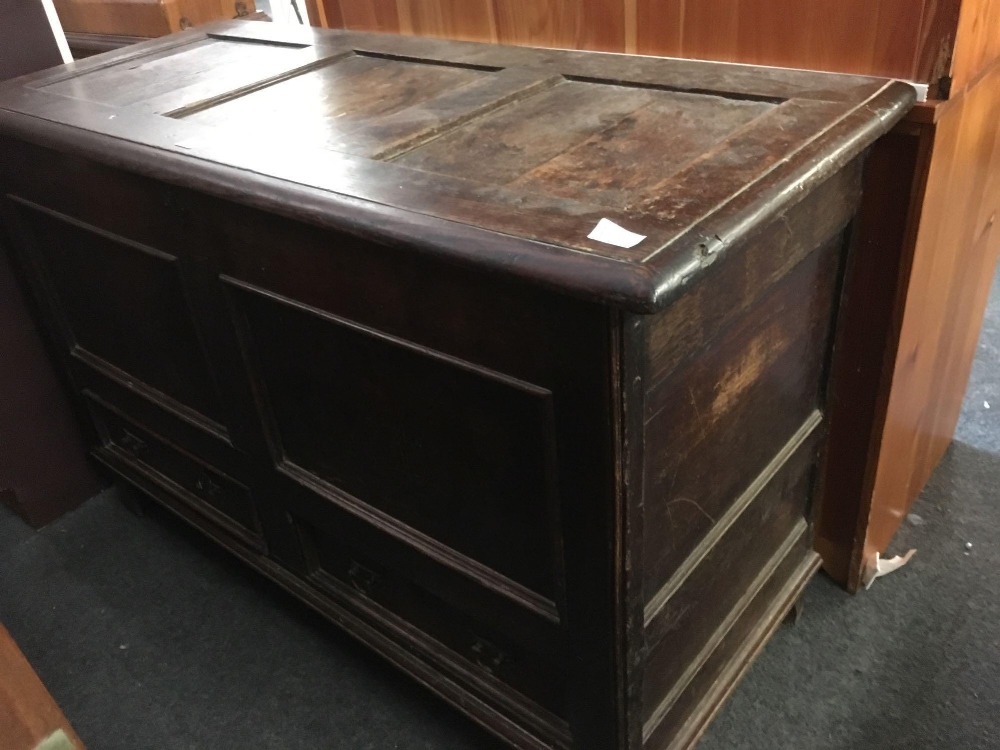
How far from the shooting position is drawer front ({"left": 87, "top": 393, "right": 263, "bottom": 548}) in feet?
4.31

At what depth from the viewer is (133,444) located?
1.51 meters

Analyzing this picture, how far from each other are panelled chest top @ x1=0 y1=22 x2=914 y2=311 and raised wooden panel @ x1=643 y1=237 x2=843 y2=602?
156 mm

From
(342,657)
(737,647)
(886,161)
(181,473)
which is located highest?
(886,161)

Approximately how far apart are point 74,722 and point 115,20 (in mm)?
1329

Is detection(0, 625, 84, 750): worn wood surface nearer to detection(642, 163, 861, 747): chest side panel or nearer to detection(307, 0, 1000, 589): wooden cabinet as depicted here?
detection(642, 163, 861, 747): chest side panel

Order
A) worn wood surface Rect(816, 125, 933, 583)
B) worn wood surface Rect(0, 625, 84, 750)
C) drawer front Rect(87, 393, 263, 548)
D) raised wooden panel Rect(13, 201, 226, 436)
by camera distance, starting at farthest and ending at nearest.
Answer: drawer front Rect(87, 393, 263, 548)
raised wooden panel Rect(13, 201, 226, 436)
worn wood surface Rect(816, 125, 933, 583)
worn wood surface Rect(0, 625, 84, 750)

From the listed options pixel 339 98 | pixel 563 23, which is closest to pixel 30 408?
pixel 339 98

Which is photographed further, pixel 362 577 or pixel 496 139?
pixel 362 577

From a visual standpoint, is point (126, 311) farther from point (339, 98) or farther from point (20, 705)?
point (20, 705)

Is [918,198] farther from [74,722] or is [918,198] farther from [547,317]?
[74,722]

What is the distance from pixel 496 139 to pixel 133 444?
3.19ft

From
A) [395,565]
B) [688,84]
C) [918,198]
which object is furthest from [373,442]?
[918,198]

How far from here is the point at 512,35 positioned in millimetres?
1229

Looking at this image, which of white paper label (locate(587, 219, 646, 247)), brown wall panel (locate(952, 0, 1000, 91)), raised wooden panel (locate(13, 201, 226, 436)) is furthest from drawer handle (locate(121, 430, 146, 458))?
brown wall panel (locate(952, 0, 1000, 91))
